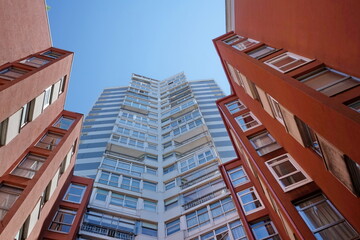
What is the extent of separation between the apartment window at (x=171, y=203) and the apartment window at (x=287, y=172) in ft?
44.1

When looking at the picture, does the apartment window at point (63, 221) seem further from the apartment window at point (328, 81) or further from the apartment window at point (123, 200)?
the apartment window at point (328, 81)

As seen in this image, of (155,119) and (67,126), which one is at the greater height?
(155,119)

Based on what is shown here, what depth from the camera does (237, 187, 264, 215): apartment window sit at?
19.7 m

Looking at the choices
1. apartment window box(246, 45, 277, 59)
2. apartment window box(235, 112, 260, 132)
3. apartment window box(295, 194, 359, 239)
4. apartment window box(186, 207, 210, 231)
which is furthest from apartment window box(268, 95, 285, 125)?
apartment window box(186, 207, 210, 231)

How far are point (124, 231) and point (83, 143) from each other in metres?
16.5

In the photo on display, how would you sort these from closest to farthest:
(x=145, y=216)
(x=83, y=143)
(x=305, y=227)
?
(x=305, y=227), (x=145, y=216), (x=83, y=143)

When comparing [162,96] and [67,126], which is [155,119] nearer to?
[162,96]

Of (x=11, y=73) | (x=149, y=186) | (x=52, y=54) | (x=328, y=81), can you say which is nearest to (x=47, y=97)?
(x=11, y=73)

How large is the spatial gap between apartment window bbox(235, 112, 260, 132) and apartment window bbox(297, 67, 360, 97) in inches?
322

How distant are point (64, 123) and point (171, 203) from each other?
38.7ft

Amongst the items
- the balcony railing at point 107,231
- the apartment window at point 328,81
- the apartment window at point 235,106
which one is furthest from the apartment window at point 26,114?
the apartment window at point 235,106

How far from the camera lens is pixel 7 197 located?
577 inches

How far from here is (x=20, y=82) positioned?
16.2 m

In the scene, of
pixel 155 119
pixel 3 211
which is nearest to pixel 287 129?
pixel 3 211
